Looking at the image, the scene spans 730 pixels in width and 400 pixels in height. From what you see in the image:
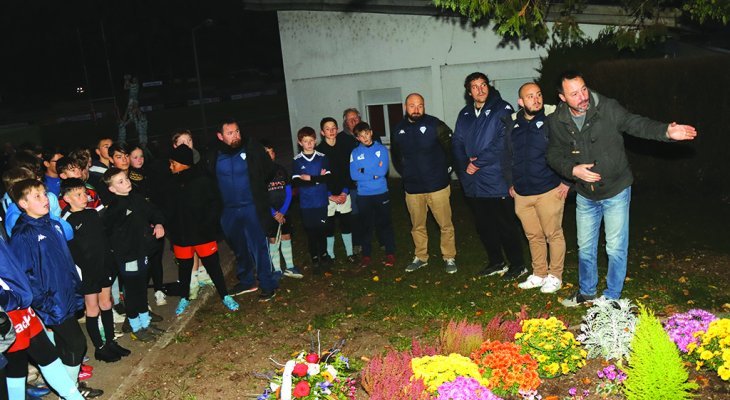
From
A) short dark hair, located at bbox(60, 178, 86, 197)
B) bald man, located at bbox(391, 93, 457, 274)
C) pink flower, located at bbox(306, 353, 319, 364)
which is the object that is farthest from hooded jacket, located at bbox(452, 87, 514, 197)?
short dark hair, located at bbox(60, 178, 86, 197)

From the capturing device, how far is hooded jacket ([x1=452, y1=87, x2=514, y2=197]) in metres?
7.64

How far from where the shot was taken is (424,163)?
837cm

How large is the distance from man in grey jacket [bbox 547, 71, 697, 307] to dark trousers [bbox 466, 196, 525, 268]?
1.34 m

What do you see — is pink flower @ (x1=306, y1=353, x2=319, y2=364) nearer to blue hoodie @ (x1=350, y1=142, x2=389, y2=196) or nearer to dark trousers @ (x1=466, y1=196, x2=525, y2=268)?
dark trousers @ (x1=466, y1=196, x2=525, y2=268)

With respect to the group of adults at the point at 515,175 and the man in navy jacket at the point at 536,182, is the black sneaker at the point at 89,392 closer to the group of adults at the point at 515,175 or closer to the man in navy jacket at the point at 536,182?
the group of adults at the point at 515,175

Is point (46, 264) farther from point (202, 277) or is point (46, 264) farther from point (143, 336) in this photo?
point (202, 277)

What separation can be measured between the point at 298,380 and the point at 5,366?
2.42m

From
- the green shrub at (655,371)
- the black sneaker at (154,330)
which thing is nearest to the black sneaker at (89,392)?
the black sneaker at (154,330)

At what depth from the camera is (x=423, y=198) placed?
28.3 feet

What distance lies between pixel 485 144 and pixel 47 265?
4.59m

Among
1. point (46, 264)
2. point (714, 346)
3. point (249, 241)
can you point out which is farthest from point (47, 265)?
point (714, 346)

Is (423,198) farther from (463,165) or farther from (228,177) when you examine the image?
(228,177)

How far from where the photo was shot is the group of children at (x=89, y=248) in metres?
5.41

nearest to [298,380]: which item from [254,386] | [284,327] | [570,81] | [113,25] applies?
[254,386]
